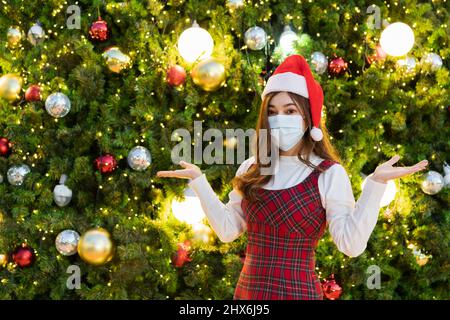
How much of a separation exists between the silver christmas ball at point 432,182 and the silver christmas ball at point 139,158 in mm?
1438

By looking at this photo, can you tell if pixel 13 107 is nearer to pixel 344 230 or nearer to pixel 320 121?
pixel 320 121

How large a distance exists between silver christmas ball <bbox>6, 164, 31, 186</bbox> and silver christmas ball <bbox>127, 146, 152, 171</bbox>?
58 centimetres

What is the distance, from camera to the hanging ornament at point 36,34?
3.11 m

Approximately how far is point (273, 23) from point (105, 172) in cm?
124

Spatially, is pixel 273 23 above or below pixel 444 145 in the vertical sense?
above

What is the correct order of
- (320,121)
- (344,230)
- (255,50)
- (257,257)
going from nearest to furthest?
(344,230), (257,257), (320,121), (255,50)

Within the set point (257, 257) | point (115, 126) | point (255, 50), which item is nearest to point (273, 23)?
point (255, 50)

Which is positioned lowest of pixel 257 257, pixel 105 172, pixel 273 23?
pixel 257 257

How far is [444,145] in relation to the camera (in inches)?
128

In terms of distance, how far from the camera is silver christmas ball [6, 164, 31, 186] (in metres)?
2.98

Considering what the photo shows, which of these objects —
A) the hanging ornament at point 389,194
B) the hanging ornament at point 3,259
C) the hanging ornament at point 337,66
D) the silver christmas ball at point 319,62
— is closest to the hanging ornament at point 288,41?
the silver christmas ball at point 319,62

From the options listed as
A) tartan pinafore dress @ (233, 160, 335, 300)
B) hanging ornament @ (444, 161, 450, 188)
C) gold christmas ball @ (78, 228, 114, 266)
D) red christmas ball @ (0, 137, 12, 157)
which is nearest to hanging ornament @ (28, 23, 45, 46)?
red christmas ball @ (0, 137, 12, 157)

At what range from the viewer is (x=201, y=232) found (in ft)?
9.45

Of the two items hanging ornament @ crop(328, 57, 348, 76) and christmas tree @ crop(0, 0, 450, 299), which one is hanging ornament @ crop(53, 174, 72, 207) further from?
hanging ornament @ crop(328, 57, 348, 76)
